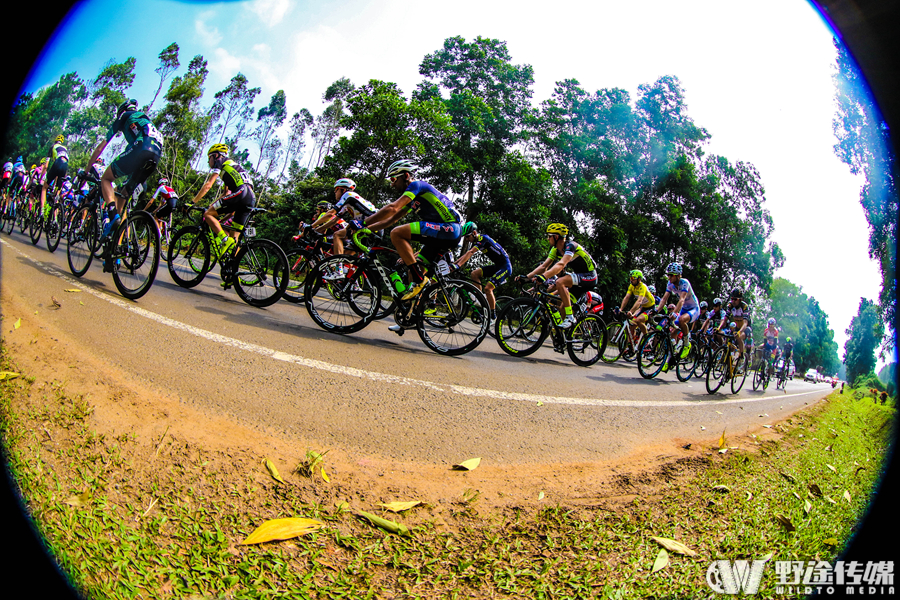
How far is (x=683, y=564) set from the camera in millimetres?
1067

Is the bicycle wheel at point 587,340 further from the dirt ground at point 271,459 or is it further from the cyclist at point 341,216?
the dirt ground at point 271,459

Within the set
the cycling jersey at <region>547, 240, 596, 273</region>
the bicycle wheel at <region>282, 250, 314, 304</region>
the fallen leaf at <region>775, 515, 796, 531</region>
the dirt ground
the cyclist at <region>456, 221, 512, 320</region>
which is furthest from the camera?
the cycling jersey at <region>547, 240, 596, 273</region>

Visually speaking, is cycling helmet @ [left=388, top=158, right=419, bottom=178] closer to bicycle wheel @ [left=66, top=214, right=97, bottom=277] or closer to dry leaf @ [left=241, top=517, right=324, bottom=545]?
dry leaf @ [left=241, top=517, right=324, bottom=545]

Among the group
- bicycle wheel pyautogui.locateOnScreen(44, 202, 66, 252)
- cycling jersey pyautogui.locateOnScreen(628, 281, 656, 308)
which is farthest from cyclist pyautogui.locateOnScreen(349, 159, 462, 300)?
cycling jersey pyautogui.locateOnScreen(628, 281, 656, 308)

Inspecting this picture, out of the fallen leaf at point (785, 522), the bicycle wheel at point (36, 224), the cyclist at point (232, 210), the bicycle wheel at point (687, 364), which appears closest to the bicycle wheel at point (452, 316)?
the cyclist at point (232, 210)

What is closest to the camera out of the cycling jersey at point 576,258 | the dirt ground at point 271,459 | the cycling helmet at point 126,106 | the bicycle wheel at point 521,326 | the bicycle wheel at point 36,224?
the dirt ground at point 271,459

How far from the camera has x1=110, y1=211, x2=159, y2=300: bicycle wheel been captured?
3.58 metres

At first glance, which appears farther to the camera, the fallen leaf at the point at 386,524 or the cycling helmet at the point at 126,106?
the cycling helmet at the point at 126,106

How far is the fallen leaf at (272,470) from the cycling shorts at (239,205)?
4.41 metres

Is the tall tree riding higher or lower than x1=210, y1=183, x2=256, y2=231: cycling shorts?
higher

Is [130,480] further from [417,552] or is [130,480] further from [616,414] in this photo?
[616,414]

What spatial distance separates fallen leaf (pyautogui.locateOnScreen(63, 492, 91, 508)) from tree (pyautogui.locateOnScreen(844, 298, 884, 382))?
3.65 meters

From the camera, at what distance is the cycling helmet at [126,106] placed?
7.91 feet

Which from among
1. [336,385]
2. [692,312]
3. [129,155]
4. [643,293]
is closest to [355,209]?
[129,155]
